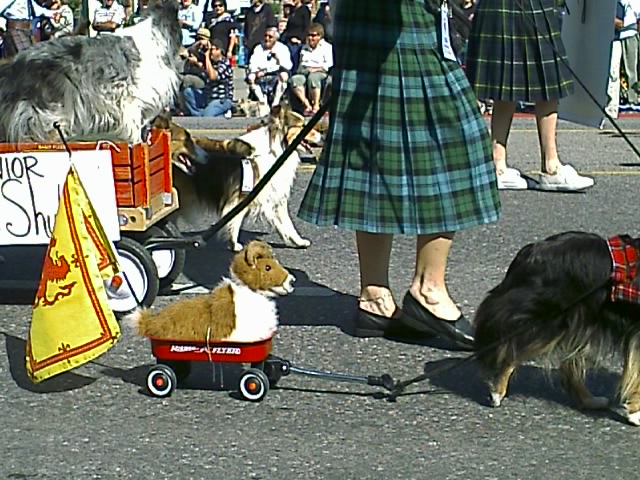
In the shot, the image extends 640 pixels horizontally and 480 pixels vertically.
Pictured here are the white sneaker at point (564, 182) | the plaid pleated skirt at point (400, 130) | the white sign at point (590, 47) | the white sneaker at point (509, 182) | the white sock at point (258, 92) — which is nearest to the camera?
the plaid pleated skirt at point (400, 130)

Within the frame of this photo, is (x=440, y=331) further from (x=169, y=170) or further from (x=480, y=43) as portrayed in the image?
(x=480, y=43)

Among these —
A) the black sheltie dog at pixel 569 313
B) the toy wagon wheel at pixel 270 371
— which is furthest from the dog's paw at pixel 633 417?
the toy wagon wheel at pixel 270 371

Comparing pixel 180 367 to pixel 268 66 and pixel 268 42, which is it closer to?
pixel 268 66

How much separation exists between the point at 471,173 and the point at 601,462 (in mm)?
1427

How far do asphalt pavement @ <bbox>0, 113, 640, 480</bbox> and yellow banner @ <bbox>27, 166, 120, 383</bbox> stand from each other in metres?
0.20

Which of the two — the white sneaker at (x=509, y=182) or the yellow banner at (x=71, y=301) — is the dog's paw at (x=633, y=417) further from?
the white sneaker at (x=509, y=182)

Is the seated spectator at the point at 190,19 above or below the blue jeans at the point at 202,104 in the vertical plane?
above

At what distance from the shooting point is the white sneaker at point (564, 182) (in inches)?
338

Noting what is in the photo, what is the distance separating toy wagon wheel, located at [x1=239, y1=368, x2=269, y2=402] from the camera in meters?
4.28

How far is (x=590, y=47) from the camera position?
19.9ft

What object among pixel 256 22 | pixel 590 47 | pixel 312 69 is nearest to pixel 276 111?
pixel 590 47

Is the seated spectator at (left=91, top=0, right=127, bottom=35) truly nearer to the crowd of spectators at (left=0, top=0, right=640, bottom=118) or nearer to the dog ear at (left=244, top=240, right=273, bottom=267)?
the crowd of spectators at (left=0, top=0, right=640, bottom=118)

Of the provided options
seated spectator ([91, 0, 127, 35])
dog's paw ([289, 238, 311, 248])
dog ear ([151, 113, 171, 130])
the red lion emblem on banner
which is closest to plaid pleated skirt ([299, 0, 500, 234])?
the red lion emblem on banner

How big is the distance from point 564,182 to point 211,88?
714 cm
